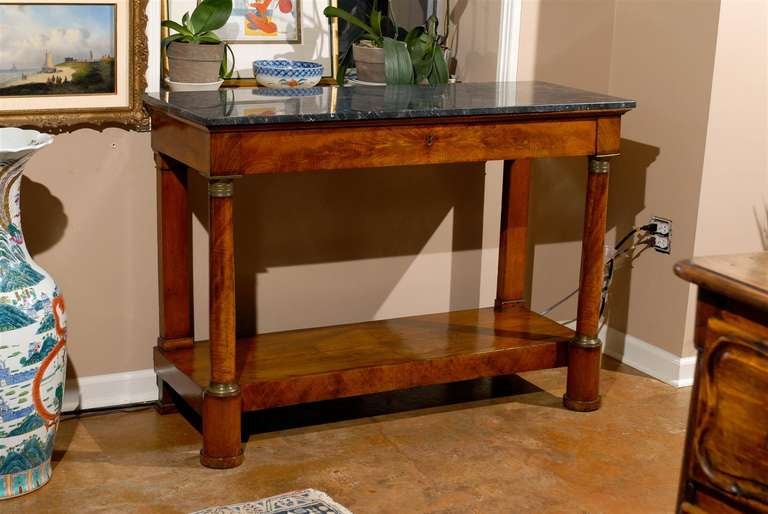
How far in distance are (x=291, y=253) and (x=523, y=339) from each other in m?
0.75

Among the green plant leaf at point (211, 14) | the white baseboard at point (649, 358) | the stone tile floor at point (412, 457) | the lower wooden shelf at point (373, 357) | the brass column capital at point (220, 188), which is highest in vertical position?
the green plant leaf at point (211, 14)

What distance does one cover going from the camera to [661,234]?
3.53 meters

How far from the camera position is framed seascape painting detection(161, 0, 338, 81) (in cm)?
325

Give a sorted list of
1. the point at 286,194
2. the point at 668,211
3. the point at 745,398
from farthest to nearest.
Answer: the point at 668,211, the point at 286,194, the point at 745,398

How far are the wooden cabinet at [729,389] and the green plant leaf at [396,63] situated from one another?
1700 mm

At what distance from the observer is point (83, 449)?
9.65ft

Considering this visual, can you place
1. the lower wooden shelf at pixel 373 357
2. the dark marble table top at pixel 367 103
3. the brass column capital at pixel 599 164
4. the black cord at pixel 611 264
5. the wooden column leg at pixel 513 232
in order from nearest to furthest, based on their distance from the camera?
the dark marble table top at pixel 367 103, the lower wooden shelf at pixel 373 357, the brass column capital at pixel 599 164, the wooden column leg at pixel 513 232, the black cord at pixel 611 264

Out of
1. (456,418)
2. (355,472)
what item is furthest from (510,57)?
(355,472)

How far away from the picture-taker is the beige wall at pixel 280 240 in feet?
9.94

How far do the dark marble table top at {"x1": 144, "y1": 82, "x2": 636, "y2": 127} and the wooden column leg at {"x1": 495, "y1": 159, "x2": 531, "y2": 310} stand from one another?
1.00 ft

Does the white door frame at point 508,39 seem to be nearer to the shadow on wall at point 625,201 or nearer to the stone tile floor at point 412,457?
the shadow on wall at point 625,201

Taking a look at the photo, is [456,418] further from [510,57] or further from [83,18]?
[83,18]

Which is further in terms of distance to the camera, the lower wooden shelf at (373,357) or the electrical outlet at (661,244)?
the electrical outlet at (661,244)

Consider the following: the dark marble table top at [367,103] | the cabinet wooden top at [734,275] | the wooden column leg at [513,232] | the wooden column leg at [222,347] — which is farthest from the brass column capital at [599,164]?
the cabinet wooden top at [734,275]
